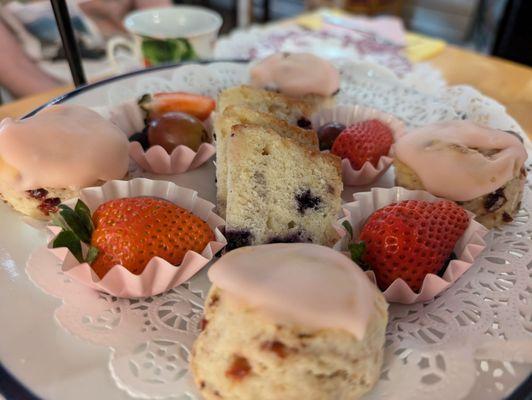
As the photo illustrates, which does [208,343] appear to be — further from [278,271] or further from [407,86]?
[407,86]

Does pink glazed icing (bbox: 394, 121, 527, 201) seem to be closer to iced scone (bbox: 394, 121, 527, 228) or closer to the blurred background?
iced scone (bbox: 394, 121, 527, 228)

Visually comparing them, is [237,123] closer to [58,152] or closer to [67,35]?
[58,152]

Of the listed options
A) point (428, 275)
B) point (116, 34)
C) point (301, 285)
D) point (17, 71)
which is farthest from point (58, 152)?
point (116, 34)

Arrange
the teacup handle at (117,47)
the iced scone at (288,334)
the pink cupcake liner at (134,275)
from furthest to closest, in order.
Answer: the teacup handle at (117,47) → the pink cupcake liner at (134,275) → the iced scone at (288,334)

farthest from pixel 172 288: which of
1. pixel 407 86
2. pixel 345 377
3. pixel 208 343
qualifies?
pixel 407 86

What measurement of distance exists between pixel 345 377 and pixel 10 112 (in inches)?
50.5

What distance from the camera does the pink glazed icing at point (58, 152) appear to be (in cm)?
94

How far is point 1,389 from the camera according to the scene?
67 cm

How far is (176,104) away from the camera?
1.28 m

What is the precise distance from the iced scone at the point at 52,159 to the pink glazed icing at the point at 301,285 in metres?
0.42

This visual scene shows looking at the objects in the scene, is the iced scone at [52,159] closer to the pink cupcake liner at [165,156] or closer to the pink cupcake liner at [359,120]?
the pink cupcake liner at [165,156]

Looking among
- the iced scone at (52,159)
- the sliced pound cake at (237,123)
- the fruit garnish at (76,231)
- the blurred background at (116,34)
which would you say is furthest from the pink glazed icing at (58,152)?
the blurred background at (116,34)

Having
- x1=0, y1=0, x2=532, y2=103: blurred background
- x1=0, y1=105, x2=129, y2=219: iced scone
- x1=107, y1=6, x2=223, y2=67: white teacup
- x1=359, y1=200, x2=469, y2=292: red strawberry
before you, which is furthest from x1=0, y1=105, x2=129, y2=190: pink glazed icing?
x1=0, y1=0, x2=532, y2=103: blurred background

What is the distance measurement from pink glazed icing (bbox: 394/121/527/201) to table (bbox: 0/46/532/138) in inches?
21.2
